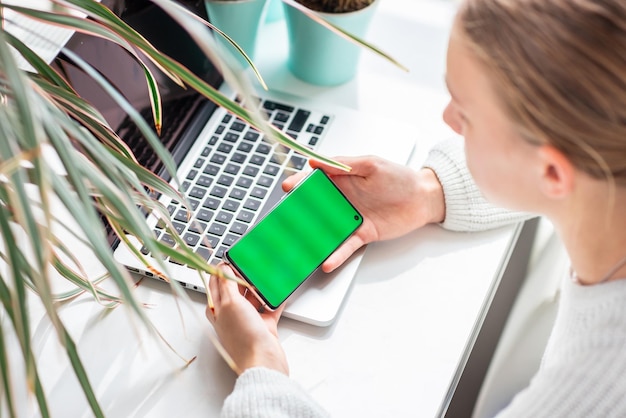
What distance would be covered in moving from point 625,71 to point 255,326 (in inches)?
15.2

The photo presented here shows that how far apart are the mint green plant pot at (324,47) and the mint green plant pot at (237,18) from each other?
4 cm

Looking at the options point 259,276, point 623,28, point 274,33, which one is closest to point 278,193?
point 259,276

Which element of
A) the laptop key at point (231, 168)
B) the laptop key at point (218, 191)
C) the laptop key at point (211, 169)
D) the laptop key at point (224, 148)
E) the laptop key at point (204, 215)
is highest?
the laptop key at point (224, 148)

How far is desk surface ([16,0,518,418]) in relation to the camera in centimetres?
67

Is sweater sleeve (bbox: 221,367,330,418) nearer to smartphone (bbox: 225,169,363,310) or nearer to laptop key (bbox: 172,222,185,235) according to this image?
smartphone (bbox: 225,169,363,310)

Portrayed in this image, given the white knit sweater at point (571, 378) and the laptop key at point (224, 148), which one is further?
the laptop key at point (224, 148)

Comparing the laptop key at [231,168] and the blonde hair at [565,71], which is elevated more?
the blonde hair at [565,71]

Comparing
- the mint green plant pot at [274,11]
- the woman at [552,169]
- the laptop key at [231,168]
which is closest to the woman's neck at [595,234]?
the woman at [552,169]

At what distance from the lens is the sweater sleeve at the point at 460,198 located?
2.60 feet

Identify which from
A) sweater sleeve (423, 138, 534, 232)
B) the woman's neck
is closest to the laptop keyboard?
sweater sleeve (423, 138, 534, 232)

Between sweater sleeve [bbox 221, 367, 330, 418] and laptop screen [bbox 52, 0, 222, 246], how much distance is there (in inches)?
8.9

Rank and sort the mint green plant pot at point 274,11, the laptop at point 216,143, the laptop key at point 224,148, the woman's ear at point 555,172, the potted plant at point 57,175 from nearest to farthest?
the potted plant at point 57,175
the woman's ear at point 555,172
the laptop at point 216,143
the laptop key at point 224,148
the mint green plant pot at point 274,11

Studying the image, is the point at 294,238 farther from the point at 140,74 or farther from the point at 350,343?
the point at 140,74

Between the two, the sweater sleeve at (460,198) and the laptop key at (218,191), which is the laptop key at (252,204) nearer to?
the laptop key at (218,191)
